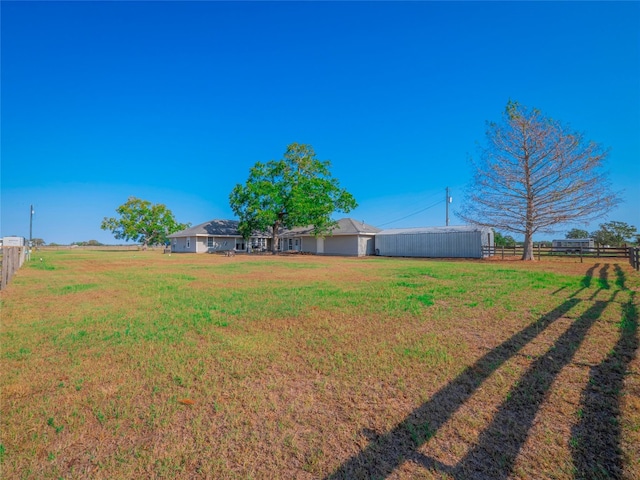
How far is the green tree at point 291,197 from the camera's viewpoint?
34719mm

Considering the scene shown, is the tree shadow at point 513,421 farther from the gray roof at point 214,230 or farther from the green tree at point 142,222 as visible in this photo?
the green tree at point 142,222

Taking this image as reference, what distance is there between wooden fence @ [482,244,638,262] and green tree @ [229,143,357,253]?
622 inches

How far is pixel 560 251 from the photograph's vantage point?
2473cm

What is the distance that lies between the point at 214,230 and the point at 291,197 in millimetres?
14320

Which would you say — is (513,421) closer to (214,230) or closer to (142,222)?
(214,230)

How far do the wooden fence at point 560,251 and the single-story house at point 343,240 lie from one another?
38.0ft

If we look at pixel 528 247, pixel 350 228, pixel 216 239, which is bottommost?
pixel 528 247

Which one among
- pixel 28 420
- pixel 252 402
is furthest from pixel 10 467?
pixel 252 402

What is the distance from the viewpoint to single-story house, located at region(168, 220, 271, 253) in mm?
42312

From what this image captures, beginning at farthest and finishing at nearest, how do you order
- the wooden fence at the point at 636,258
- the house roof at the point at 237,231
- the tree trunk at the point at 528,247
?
the house roof at the point at 237,231 → the tree trunk at the point at 528,247 → the wooden fence at the point at 636,258

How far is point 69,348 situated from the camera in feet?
15.2

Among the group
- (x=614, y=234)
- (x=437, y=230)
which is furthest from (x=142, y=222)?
(x=614, y=234)

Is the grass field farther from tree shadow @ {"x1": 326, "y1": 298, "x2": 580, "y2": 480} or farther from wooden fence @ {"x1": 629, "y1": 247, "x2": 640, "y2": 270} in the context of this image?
wooden fence @ {"x1": 629, "y1": 247, "x2": 640, "y2": 270}

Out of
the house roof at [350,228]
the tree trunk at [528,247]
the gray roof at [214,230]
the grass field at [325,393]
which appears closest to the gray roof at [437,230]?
the house roof at [350,228]
